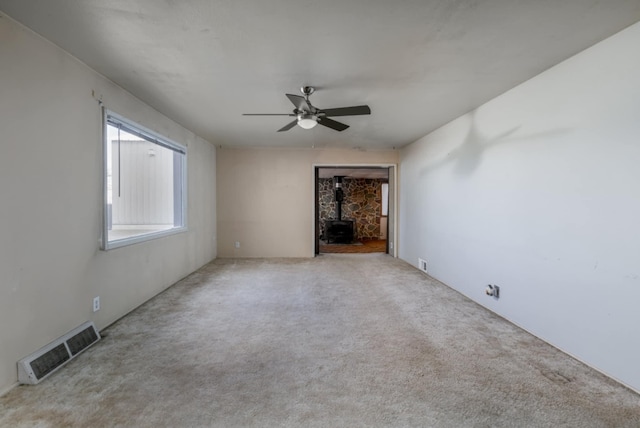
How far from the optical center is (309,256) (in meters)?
6.32

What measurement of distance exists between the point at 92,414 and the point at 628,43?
3.92m

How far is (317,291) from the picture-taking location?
13.0ft

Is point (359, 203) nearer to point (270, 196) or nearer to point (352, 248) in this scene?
Answer: point (352, 248)

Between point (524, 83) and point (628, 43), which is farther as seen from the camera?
point (524, 83)

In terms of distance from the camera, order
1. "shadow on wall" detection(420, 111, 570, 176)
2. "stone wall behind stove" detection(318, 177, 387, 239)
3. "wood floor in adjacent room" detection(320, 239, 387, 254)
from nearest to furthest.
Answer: "shadow on wall" detection(420, 111, 570, 176), "wood floor in adjacent room" detection(320, 239, 387, 254), "stone wall behind stove" detection(318, 177, 387, 239)

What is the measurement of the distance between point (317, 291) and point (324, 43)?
2913 millimetres

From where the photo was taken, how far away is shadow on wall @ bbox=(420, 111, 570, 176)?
2.90 metres

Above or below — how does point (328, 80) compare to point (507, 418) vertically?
above

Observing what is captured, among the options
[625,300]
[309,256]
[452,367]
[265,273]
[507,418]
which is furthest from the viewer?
[309,256]

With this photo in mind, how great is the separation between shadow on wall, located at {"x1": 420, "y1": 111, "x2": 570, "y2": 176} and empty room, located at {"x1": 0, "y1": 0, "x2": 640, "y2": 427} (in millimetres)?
29

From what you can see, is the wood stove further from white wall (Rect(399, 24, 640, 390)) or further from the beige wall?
white wall (Rect(399, 24, 640, 390))

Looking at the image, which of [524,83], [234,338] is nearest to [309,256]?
[234,338]

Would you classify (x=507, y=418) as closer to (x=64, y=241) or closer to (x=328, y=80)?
(x=328, y=80)

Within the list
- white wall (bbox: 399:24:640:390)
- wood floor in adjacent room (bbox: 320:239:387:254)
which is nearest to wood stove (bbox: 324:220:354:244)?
wood floor in adjacent room (bbox: 320:239:387:254)
